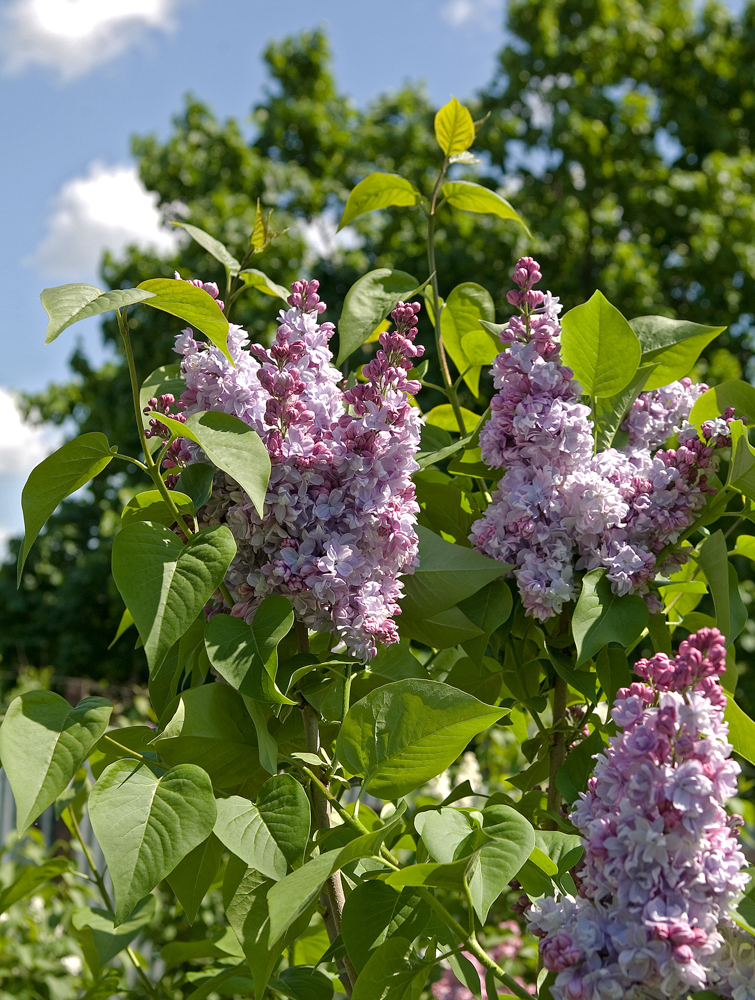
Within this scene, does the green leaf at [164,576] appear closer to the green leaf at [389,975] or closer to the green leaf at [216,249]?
the green leaf at [389,975]

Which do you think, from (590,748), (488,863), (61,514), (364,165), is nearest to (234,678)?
(488,863)

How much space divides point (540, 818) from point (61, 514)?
33.1 ft

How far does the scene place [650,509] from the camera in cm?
70

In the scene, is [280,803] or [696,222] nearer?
[280,803]

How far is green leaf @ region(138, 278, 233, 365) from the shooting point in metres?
0.56

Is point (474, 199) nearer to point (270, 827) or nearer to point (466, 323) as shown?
point (466, 323)

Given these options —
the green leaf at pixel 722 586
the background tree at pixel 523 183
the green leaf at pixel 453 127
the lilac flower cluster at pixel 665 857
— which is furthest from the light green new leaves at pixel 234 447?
the background tree at pixel 523 183

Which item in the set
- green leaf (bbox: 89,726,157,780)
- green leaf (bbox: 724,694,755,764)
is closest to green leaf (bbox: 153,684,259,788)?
green leaf (bbox: 89,726,157,780)

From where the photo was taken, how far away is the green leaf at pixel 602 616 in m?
0.65

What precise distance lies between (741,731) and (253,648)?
0.37 m

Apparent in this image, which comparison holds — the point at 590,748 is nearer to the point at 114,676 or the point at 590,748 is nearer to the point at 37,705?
the point at 37,705

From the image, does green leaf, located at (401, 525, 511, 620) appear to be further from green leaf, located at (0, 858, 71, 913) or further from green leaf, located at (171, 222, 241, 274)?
green leaf, located at (0, 858, 71, 913)

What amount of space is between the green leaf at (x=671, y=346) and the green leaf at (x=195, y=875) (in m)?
0.56

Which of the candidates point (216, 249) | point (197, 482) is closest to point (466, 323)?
point (216, 249)
